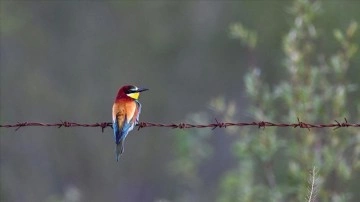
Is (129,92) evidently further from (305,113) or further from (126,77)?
(126,77)

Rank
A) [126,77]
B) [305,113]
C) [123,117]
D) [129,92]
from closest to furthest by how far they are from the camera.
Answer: [123,117] → [129,92] → [305,113] → [126,77]

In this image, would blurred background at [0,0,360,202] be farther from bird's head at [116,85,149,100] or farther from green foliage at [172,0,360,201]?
bird's head at [116,85,149,100]

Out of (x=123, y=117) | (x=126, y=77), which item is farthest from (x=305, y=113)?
(x=126, y=77)

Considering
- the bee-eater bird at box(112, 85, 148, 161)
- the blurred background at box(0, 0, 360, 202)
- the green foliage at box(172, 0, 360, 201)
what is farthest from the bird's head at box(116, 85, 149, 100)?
the blurred background at box(0, 0, 360, 202)

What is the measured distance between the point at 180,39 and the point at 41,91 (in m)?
2.88

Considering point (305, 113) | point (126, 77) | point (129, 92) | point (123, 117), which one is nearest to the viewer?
point (123, 117)

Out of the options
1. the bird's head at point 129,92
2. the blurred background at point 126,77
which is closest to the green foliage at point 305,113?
the bird's head at point 129,92

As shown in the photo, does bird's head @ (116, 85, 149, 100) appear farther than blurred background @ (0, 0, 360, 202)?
No

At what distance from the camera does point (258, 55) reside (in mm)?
22812

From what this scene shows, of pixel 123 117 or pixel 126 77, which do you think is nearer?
pixel 123 117

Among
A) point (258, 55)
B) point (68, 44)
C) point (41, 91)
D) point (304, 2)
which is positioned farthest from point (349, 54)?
point (68, 44)

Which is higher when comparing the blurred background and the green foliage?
the blurred background

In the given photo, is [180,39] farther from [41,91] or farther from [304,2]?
[304,2]

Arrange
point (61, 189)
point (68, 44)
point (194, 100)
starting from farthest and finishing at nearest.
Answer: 1. point (68, 44)
2. point (194, 100)
3. point (61, 189)
